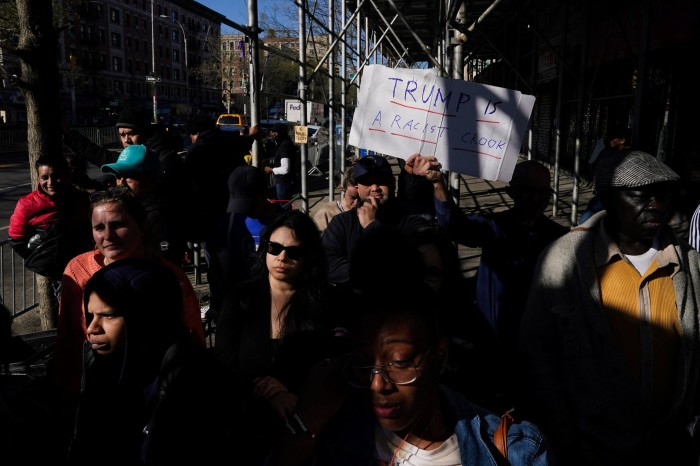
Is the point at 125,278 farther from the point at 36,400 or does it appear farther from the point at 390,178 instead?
the point at 390,178

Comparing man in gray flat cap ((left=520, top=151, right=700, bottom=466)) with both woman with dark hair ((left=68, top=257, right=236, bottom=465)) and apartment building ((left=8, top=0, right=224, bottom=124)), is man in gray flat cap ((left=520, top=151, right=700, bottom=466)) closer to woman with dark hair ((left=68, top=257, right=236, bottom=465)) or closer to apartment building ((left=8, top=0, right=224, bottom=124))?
woman with dark hair ((left=68, top=257, right=236, bottom=465))

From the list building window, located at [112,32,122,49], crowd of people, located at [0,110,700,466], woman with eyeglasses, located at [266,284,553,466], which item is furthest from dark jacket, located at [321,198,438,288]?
building window, located at [112,32,122,49]

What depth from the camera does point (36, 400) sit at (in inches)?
104

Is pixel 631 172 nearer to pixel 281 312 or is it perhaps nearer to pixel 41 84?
pixel 281 312

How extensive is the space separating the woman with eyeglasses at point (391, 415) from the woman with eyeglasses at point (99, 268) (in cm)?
116

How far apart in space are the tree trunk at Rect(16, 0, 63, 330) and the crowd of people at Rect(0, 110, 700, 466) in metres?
2.47

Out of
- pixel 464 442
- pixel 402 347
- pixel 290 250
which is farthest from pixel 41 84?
pixel 464 442

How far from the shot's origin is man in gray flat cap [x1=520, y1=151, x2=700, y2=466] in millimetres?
2090

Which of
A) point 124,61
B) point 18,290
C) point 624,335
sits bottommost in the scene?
point 18,290

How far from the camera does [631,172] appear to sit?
2105 millimetres

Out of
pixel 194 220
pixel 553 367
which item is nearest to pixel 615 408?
pixel 553 367

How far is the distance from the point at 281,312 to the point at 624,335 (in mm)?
1356

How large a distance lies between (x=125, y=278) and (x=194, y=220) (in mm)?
2382

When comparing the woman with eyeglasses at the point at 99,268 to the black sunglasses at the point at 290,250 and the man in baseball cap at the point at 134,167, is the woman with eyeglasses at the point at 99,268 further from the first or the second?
the man in baseball cap at the point at 134,167
